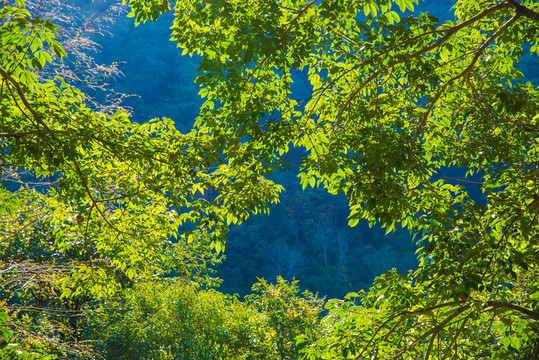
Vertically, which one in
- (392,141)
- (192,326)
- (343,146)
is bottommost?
(392,141)

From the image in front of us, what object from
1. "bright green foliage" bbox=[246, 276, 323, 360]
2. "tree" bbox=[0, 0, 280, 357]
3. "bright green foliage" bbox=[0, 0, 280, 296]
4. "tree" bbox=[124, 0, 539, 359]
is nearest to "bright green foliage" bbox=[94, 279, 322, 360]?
"bright green foliage" bbox=[246, 276, 323, 360]

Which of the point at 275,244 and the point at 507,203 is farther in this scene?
the point at 275,244

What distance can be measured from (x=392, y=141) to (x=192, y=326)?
18.8 ft

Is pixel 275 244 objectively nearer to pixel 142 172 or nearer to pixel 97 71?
pixel 97 71

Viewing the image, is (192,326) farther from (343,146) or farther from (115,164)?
(343,146)

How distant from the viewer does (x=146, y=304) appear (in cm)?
777

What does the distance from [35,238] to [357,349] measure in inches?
284

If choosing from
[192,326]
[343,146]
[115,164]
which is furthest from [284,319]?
[343,146]

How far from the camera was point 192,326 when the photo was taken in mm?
7168

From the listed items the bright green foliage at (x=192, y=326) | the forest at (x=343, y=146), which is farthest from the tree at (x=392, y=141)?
the bright green foliage at (x=192, y=326)

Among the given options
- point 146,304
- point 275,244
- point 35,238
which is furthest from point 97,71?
point 275,244

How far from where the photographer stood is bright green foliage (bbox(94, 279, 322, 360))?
23.2 feet

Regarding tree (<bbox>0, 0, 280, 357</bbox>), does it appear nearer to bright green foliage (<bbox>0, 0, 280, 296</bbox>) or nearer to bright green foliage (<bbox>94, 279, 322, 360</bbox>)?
bright green foliage (<bbox>0, 0, 280, 296</bbox>)

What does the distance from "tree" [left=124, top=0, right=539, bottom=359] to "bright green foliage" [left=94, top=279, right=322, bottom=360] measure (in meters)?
4.46
